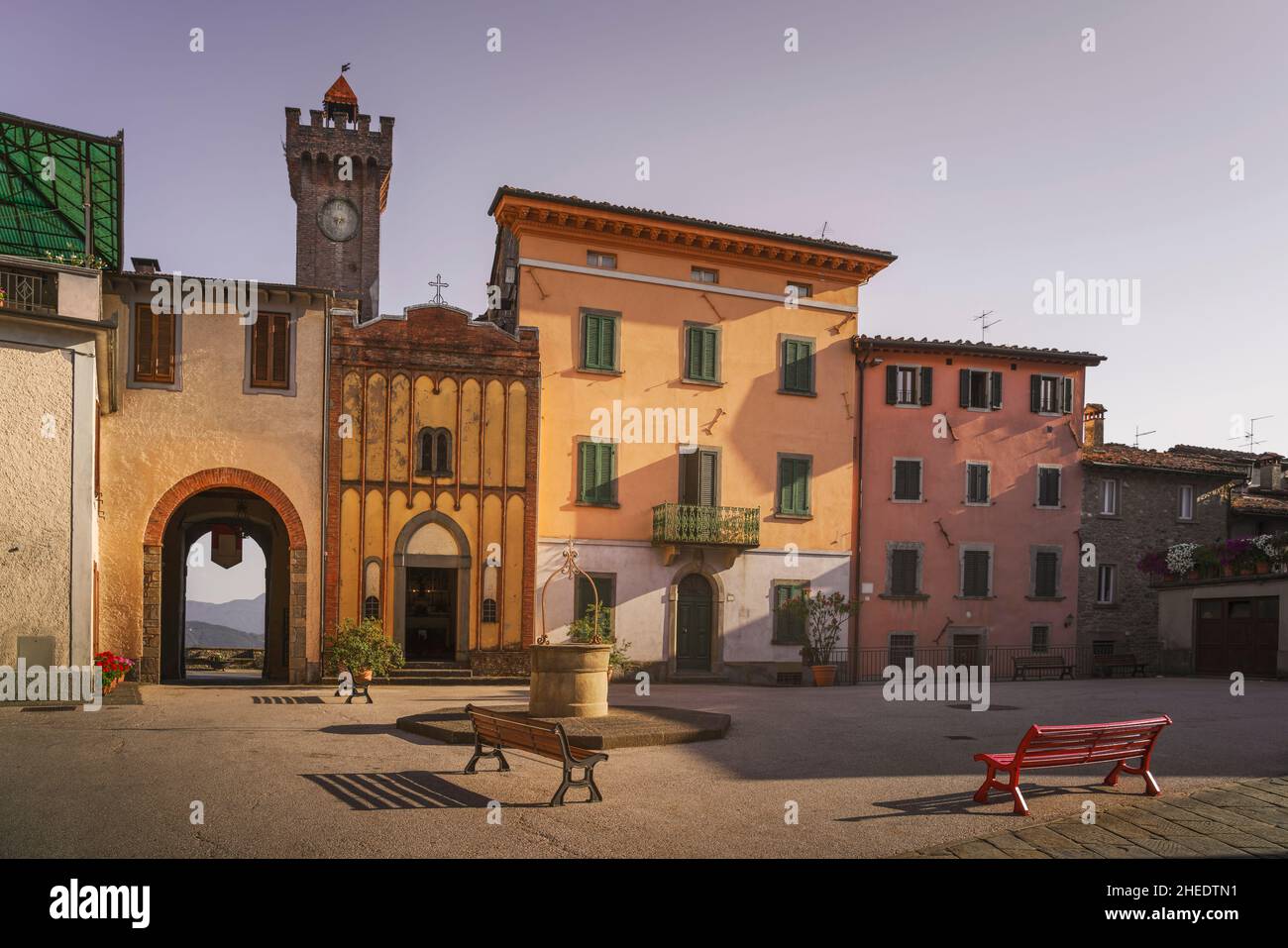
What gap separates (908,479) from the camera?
107ft

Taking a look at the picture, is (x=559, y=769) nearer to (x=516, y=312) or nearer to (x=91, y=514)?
(x=91, y=514)

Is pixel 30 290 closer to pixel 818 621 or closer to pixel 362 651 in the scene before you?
pixel 362 651

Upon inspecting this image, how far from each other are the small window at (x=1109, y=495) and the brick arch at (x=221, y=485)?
25590 millimetres

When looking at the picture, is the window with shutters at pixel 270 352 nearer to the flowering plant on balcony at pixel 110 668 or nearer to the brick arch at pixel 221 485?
the brick arch at pixel 221 485

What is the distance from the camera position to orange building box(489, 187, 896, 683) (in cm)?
2817

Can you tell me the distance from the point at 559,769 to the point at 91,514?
36.4ft

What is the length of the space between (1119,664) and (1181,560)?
4321mm

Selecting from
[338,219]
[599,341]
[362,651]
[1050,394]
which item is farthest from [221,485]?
[1050,394]

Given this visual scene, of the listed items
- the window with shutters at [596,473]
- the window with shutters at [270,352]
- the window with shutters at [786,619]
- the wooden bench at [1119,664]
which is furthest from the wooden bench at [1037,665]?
the window with shutters at [270,352]

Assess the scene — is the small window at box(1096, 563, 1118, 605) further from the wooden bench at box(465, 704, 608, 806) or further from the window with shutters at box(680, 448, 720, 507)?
the wooden bench at box(465, 704, 608, 806)

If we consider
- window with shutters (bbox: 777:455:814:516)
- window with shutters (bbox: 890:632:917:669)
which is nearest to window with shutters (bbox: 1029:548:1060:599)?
window with shutters (bbox: 890:632:917:669)

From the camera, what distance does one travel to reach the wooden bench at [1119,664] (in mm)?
32781

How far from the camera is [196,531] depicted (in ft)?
101
